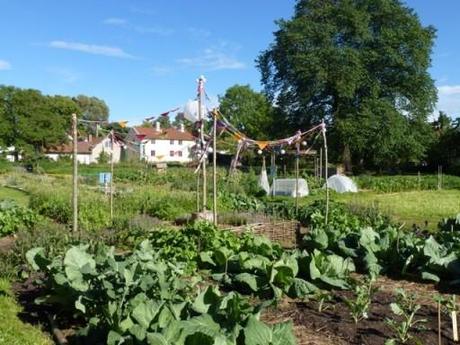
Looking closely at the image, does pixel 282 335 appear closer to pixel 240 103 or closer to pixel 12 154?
pixel 12 154

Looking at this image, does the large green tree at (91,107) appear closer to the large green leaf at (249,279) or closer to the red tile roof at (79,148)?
the red tile roof at (79,148)

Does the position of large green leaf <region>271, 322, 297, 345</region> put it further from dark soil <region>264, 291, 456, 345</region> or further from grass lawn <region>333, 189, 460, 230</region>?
grass lawn <region>333, 189, 460, 230</region>

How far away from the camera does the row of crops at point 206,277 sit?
406 centimetres

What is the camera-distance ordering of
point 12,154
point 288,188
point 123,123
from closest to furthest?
1. point 123,123
2. point 288,188
3. point 12,154

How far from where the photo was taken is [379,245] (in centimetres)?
757

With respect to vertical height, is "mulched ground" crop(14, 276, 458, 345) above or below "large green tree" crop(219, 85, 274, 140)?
below

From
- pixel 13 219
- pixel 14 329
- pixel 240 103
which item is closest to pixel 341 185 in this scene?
pixel 13 219

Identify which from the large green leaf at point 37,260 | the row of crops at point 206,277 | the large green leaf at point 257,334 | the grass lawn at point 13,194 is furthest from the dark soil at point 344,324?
the grass lawn at point 13,194

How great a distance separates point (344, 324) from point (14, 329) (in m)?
3.16

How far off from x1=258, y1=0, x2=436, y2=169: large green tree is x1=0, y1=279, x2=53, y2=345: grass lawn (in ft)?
110

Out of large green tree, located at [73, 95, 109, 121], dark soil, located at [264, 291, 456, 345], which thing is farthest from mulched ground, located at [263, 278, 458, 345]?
large green tree, located at [73, 95, 109, 121]

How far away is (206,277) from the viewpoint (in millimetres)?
6738

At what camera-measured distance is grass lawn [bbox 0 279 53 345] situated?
501 cm

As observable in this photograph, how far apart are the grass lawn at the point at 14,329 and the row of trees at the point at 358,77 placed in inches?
1316
